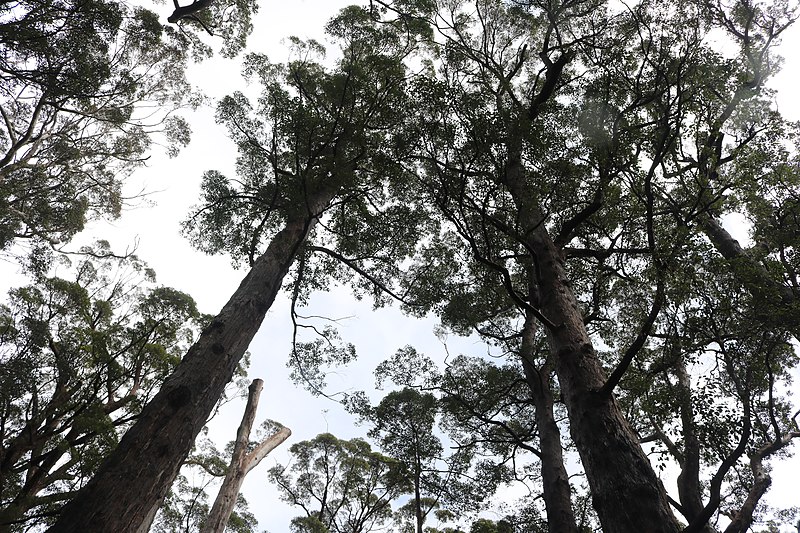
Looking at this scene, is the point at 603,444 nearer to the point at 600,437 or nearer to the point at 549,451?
the point at 600,437

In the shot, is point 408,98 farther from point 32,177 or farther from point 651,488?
point 32,177

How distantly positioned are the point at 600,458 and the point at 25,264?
41.8 feet

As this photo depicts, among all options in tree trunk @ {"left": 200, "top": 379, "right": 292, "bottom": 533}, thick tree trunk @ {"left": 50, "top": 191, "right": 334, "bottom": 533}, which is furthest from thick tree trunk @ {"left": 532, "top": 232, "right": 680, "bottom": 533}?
tree trunk @ {"left": 200, "top": 379, "right": 292, "bottom": 533}

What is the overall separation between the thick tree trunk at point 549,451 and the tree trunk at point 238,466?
6577 mm

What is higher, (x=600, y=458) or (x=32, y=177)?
(x=32, y=177)

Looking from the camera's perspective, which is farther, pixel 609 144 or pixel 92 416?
pixel 92 416

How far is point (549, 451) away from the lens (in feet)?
27.3

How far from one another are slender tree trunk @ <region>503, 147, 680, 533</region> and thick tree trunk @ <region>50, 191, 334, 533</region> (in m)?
3.88

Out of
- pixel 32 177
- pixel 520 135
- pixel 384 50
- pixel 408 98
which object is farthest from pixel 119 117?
pixel 520 135

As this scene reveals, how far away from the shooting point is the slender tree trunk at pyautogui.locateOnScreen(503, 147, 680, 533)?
137 inches

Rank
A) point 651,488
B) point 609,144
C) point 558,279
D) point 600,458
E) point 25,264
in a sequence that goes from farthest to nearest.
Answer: point 25,264
point 558,279
point 609,144
point 600,458
point 651,488

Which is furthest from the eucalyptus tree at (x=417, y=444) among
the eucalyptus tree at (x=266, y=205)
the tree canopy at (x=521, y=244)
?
the eucalyptus tree at (x=266, y=205)

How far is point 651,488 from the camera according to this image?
11.7 ft

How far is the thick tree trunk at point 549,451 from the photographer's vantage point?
746cm
